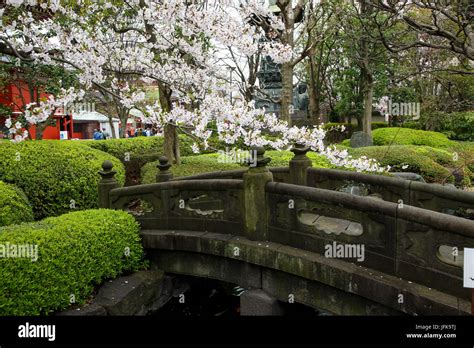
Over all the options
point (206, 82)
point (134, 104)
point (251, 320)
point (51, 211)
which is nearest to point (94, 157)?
point (51, 211)

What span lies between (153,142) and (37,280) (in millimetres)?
11197

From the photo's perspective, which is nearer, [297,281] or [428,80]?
[297,281]

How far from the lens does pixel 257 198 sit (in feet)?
21.1

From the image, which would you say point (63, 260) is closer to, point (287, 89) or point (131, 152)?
point (131, 152)

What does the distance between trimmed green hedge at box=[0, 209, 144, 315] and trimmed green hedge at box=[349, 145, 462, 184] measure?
1008 centimetres

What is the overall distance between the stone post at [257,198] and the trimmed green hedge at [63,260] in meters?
2.26

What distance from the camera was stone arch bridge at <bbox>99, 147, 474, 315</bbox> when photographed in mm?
4562

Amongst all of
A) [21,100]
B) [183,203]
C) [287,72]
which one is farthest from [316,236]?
[21,100]

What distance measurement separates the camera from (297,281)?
5941 millimetres

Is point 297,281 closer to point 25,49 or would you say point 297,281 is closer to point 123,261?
point 123,261

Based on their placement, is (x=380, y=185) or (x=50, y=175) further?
(x=50, y=175)

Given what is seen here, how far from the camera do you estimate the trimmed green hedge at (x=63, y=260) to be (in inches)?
199

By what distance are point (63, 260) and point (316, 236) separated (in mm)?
3594

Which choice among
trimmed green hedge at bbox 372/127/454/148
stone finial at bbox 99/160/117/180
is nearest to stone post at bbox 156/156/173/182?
stone finial at bbox 99/160/117/180
